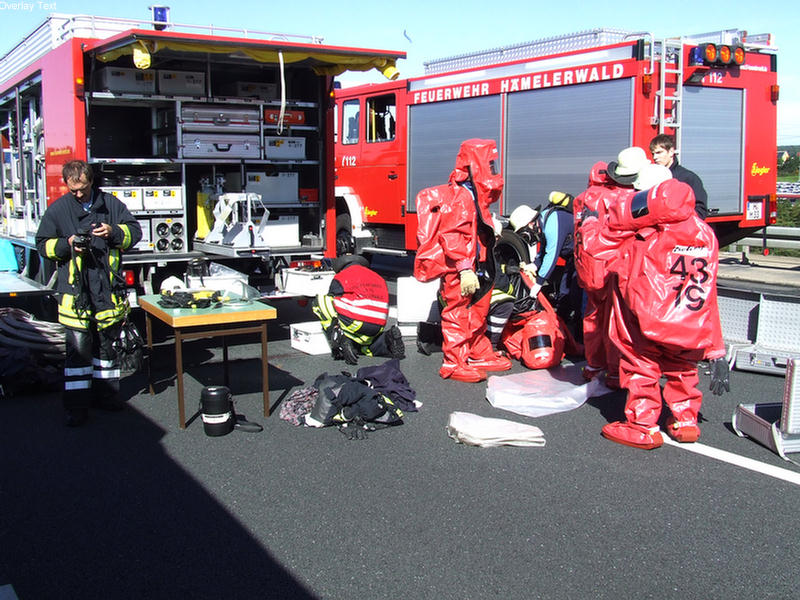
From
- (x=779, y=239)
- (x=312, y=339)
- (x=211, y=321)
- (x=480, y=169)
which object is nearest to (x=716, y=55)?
(x=480, y=169)

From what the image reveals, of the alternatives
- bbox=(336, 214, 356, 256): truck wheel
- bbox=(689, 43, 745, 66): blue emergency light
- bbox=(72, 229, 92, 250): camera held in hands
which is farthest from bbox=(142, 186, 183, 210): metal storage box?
bbox=(689, 43, 745, 66): blue emergency light

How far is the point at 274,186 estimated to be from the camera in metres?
8.53

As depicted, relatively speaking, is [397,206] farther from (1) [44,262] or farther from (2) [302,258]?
(1) [44,262]

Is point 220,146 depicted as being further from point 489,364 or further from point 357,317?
point 489,364

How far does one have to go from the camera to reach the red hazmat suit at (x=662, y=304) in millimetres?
4641

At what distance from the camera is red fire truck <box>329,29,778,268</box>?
8.95 m

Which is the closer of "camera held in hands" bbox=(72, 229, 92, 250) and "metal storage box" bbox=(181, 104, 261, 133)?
"camera held in hands" bbox=(72, 229, 92, 250)

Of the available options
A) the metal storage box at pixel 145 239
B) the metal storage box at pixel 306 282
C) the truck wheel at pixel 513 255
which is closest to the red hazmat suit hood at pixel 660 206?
the truck wheel at pixel 513 255

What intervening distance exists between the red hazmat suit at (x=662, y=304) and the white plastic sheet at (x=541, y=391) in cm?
90

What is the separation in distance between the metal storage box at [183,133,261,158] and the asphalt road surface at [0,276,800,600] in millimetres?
3042

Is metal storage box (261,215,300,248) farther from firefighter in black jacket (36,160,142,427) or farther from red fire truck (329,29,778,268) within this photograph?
firefighter in black jacket (36,160,142,427)

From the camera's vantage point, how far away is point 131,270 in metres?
7.62

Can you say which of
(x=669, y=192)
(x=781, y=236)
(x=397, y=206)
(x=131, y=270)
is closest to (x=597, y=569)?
(x=669, y=192)

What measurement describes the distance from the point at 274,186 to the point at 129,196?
1.53m
